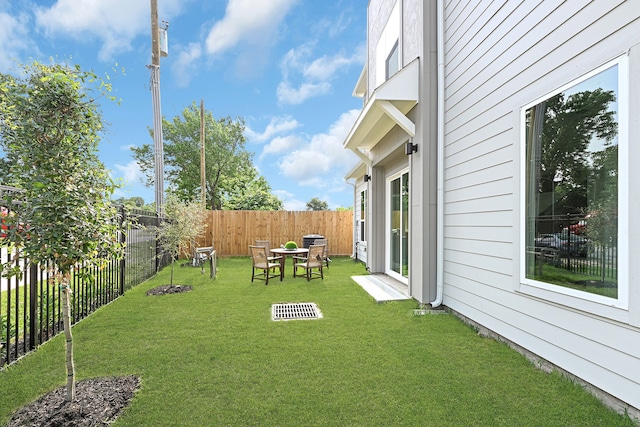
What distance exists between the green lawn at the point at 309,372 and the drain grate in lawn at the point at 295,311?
7.2 inches

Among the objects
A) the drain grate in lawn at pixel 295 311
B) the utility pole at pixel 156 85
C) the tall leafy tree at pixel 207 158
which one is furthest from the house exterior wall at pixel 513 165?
the tall leafy tree at pixel 207 158

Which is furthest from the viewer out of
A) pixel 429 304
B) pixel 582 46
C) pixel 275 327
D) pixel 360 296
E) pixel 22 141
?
pixel 360 296

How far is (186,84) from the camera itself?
20578 millimetres

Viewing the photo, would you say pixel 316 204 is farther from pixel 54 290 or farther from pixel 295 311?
pixel 54 290

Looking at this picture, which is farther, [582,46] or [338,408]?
[582,46]

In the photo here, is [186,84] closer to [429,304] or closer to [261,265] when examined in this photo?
[261,265]

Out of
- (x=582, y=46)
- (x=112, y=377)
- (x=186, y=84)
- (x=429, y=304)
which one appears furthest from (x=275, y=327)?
(x=186, y=84)

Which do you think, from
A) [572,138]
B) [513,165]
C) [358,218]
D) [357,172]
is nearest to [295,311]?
[513,165]

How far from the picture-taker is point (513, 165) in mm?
3182

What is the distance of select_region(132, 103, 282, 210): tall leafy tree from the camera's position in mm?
21891

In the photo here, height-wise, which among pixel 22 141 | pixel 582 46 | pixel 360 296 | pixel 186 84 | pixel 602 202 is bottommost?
pixel 360 296

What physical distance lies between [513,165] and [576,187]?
0.68 meters

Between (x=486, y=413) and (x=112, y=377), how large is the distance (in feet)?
9.35

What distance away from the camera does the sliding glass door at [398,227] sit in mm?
6138
